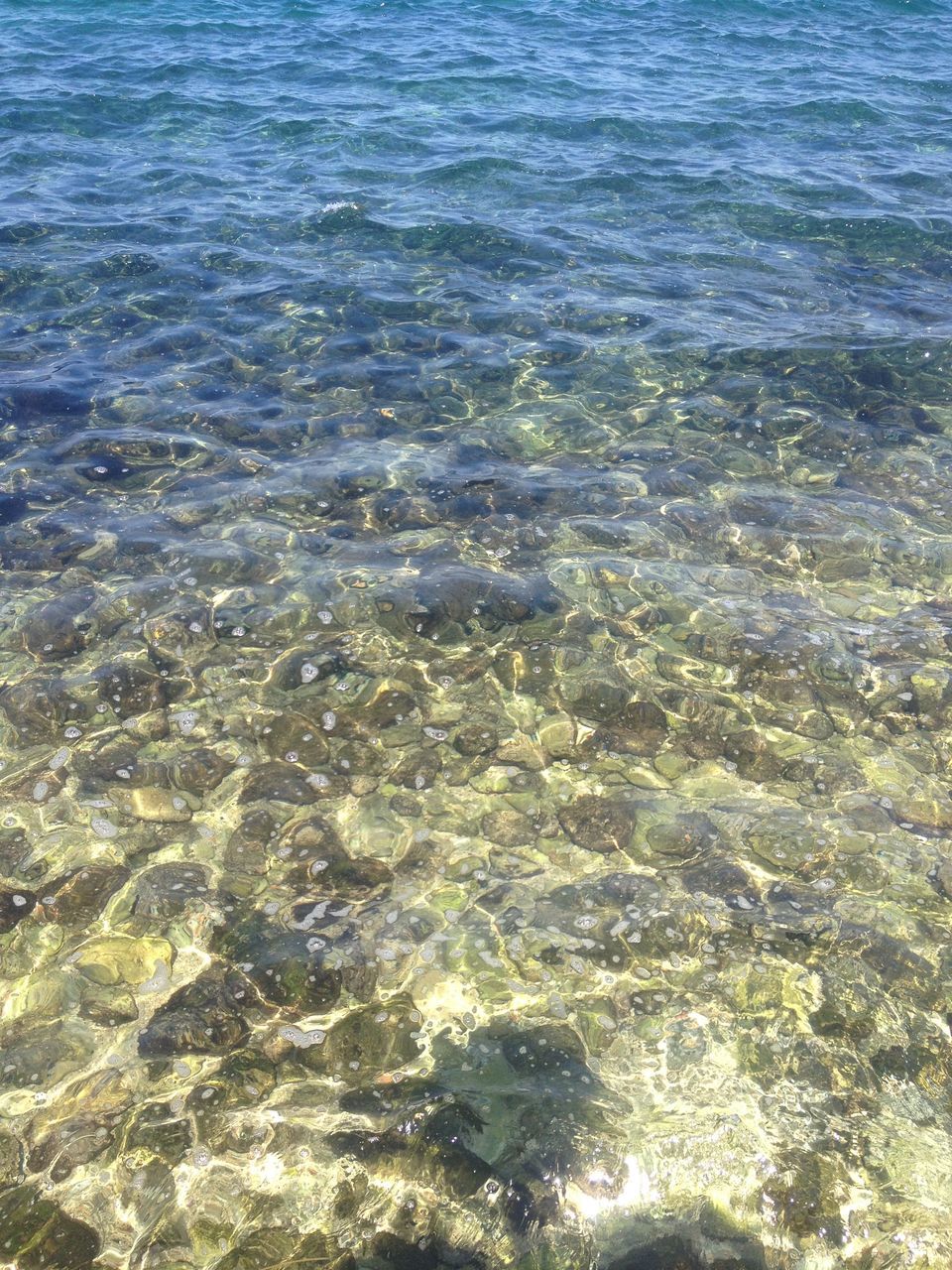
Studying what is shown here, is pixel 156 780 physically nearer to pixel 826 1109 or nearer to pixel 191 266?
pixel 826 1109

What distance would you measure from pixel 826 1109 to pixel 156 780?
5203 mm

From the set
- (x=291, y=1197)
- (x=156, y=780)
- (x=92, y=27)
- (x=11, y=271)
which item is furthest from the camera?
(x=92, y=27)

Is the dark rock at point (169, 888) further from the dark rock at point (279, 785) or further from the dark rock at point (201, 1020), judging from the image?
the dark rock at point (279, 785)

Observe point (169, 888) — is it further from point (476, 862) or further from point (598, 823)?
point (598, 823)

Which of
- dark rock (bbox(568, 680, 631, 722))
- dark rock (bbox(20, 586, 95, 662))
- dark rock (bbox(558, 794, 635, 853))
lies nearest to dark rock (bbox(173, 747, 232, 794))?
dark rock (bbox(20, 586, 95, 662))

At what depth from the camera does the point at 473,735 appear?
712cm

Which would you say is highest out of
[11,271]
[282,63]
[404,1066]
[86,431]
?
[282,63]

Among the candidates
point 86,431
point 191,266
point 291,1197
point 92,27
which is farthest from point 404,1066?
point 92,27

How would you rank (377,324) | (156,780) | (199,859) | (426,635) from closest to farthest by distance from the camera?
(199,859)
(156,780)
(426,635)
(377,324)

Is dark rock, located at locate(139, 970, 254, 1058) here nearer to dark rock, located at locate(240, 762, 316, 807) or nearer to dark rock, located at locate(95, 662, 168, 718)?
dark rock, located at locate(240, 762, 316, 807)

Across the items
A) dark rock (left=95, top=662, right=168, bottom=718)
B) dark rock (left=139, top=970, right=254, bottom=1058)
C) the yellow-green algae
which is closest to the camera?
the yellow-green algae

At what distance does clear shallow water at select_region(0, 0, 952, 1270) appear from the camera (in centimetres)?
454

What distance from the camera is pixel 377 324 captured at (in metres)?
13.0

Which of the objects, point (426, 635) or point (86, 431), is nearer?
point (426, 635)
